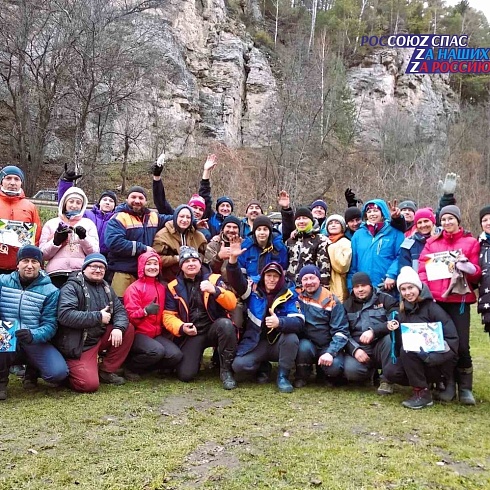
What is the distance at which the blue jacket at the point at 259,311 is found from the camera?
5.29 m

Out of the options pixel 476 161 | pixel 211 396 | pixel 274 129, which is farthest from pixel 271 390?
pixel 476 161

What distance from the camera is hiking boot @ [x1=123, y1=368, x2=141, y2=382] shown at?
540cm

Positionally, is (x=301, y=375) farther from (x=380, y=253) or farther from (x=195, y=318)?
(x=380, y=253)

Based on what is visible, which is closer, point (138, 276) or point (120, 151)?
point (138, 276)

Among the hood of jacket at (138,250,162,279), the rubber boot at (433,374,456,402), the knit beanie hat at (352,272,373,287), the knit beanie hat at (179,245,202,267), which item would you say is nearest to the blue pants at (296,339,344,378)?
the knit beanie hat at (352,272,373,287)

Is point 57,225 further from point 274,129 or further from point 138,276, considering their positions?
point 274,129

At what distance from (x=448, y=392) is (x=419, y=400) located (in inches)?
18.3

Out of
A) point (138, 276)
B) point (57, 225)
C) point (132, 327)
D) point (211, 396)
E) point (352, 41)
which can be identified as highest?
point (352, 41)

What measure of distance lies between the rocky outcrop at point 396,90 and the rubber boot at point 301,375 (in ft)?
123

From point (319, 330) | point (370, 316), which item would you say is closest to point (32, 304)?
point (319, 330)

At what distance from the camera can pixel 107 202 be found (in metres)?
6.47

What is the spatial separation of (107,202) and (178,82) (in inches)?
1136

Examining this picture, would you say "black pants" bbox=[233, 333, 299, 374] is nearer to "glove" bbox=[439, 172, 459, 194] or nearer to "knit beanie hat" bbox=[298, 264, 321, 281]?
"knit beanie hat" bbox=[298, 264, 321, 281]

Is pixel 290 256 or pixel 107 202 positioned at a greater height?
pixel 107 202
